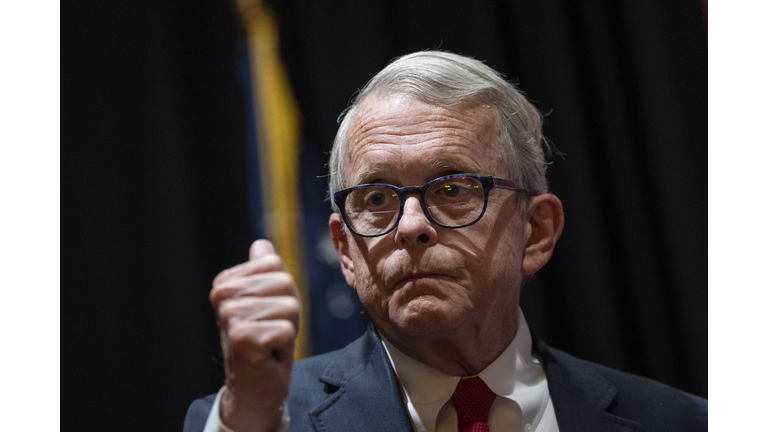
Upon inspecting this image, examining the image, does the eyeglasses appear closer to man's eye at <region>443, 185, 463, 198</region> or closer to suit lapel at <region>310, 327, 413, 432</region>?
man's eye at <region>443, 185, 463, 198</region>

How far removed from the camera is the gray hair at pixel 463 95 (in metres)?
1.39

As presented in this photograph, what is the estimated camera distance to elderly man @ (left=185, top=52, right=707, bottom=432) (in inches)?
50.0

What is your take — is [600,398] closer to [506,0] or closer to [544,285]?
[544,285]

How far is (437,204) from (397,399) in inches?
18.3

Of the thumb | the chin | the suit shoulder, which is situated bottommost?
the suit shoulder

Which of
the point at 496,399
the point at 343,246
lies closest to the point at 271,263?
the point at 343,246

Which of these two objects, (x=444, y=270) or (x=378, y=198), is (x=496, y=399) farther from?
(x=378, y=198)

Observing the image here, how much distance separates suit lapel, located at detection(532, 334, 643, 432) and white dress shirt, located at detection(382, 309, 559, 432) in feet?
0.10

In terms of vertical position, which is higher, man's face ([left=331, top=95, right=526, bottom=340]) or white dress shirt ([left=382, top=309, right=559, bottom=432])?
man's face ([left=331, top=95, right=526, bottom=340])

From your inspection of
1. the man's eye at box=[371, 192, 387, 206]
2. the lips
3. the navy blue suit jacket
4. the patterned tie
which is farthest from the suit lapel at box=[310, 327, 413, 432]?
the man's eye at box=[371, 192, 387, 206]

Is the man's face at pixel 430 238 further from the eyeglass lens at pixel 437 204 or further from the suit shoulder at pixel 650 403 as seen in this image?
the suit shoulder at pixel 650 403

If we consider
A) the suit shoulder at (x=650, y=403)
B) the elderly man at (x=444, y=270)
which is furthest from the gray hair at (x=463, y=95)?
the suit shoulder at (x=650, y=403)

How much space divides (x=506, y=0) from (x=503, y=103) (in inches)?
31.4

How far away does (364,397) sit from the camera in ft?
4.39
